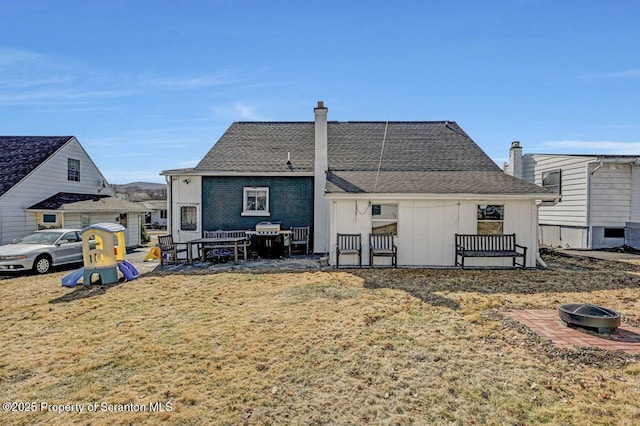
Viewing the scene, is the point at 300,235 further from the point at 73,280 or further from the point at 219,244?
the point at 73,280

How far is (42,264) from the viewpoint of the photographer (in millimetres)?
11062

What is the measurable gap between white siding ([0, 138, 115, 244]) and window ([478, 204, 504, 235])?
19.2 meters

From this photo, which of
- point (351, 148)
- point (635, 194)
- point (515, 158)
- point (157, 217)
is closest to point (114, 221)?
point (351, 148)

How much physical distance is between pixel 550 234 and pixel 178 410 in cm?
1879

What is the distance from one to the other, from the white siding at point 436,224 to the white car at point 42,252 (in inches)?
375

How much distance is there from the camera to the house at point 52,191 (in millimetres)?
14922

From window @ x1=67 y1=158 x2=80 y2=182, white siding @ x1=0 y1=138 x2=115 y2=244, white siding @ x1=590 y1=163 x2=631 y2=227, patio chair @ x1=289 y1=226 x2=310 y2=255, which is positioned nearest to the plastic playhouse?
patio chair @ x1=289 y1=226 x2=310 y2=255

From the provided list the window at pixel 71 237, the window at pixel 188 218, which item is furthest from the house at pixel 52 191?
the window at pixel 188 218

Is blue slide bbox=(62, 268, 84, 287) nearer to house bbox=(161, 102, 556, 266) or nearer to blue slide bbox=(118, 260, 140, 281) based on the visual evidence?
blue slide bbox=(118, 260, 140, 281)

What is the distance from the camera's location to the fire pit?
5.03 metres

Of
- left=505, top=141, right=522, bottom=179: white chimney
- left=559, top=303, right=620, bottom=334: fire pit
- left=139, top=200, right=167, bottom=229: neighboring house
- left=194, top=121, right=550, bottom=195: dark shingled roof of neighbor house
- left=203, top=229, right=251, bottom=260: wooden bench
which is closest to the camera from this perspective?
left=559, top=303, right=620, bottom=334: fire pit

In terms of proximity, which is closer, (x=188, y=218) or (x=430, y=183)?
(x=430, y=183)

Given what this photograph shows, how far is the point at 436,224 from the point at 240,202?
26.0ft

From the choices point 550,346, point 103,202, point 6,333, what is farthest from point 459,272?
point 103,202
